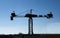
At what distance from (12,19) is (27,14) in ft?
17.0

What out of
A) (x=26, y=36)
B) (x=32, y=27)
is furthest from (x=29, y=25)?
(x=26, y=36)

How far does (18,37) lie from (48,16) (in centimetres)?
1198

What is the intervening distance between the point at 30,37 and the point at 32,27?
7.40m

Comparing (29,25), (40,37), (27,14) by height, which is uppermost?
(27,14)

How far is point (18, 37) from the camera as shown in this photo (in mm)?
53156

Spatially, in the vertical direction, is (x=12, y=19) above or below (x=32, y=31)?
above

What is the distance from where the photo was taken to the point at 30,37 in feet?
169

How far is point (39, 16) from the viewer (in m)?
57.9

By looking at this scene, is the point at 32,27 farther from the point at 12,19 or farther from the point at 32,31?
the point at 12,19

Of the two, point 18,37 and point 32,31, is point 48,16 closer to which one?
point 32,31

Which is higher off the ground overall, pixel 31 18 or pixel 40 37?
pixel 31 18

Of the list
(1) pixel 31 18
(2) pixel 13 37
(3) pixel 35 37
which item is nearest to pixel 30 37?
(3) pixel 35 37

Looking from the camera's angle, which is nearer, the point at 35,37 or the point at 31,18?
the point at 35,37

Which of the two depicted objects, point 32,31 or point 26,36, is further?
point 32,31
